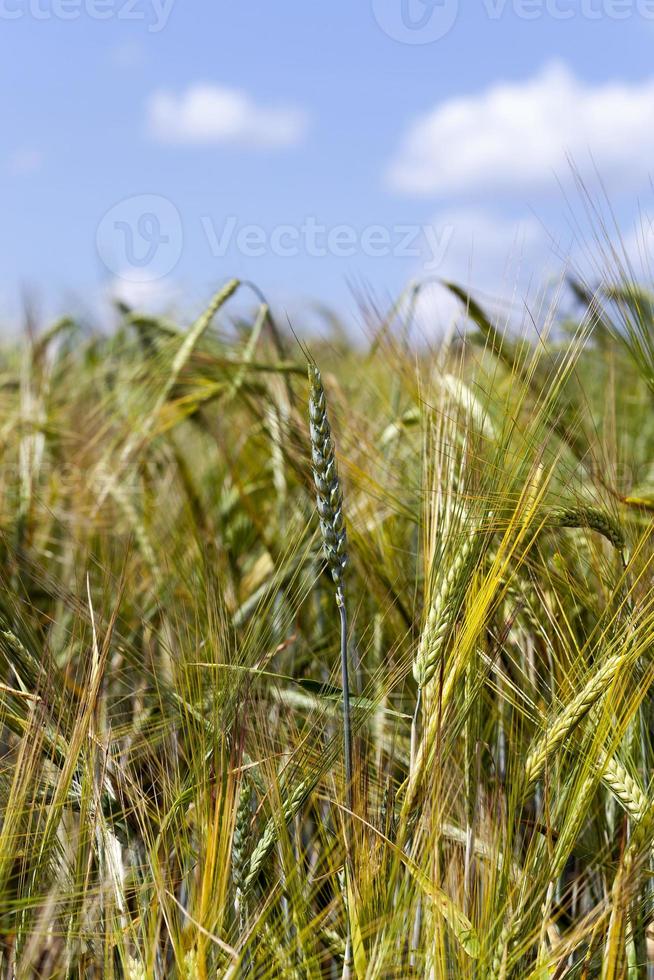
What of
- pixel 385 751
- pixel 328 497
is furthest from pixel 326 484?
pixel 385 751

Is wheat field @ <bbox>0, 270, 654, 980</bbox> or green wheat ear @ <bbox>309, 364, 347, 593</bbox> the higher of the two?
green wheat ear @ <bbox>309, 364, 347, 593</bbox>

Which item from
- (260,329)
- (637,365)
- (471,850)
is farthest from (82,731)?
(260,329)

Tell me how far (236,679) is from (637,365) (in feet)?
1.99

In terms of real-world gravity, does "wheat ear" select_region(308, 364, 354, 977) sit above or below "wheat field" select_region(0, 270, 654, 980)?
above

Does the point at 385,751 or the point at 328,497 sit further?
the point at 385,751

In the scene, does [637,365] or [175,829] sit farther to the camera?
[637,365]

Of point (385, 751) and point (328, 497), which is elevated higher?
point (328, 497)

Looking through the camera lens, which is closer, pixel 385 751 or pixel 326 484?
pixel 326 484

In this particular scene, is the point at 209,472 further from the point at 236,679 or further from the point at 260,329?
the point at 236,679

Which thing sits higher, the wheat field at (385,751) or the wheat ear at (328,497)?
the wheat ear at (328,497)

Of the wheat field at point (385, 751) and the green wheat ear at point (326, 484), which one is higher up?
the green wheat ear at point (326, 484)

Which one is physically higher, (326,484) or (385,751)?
(326,484)

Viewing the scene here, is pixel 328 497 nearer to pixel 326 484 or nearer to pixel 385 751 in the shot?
pixel 326 484

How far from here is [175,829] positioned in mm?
815
